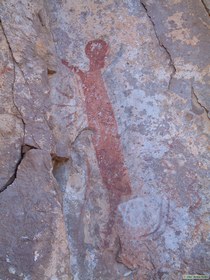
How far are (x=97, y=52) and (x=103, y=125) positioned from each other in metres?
0.33

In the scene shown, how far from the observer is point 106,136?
181 cm

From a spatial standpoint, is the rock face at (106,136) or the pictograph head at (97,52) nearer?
the rock face at (106,136)

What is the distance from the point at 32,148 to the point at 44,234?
0.29 metres

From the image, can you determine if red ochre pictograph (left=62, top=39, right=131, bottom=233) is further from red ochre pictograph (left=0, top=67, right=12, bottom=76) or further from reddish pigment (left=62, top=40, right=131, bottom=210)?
red ochre pictograph (left=0, top=67, right=12, bottom=76)

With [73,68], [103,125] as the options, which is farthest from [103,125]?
[73,68]

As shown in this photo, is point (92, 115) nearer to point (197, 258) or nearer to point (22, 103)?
point (22, 103)

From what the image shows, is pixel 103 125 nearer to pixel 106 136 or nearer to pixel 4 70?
pixel 106 136

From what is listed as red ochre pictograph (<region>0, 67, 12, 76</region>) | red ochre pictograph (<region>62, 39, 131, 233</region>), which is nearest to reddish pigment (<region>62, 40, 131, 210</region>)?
red ochre pictograph (<region>62, 39, 131, 233</region>)

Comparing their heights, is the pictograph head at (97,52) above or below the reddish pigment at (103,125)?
above

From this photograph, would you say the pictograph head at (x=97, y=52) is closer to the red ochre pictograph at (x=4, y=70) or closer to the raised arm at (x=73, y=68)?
the raised arm at (x=73, y=68)

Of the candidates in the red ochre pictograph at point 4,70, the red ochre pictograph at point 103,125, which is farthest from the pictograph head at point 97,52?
the red ochre pictograph at point 4,70

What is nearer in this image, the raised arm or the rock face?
the rock face

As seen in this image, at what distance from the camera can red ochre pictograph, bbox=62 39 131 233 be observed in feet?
5.72

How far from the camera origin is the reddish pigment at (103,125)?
1.75 metres
